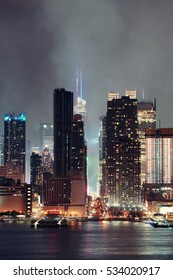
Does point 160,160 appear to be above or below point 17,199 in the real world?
above

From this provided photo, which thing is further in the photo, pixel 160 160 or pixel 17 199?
pixel 160 160

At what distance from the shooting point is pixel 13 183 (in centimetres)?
13075

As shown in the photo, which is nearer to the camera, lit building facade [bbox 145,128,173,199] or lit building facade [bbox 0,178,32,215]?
lit building facade [bbox 0,178,32,215]

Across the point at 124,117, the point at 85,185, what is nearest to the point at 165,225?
the point at 85,185

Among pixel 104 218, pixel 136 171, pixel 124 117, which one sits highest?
pixel 124 117

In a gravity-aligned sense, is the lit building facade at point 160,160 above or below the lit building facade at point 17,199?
above

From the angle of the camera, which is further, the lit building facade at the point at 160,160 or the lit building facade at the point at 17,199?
the lit building facade at the point at 160,160

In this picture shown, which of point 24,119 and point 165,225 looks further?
point 24,119

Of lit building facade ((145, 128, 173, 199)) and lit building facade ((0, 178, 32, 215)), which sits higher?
lit building facade ((145, 128, 173, 199))
